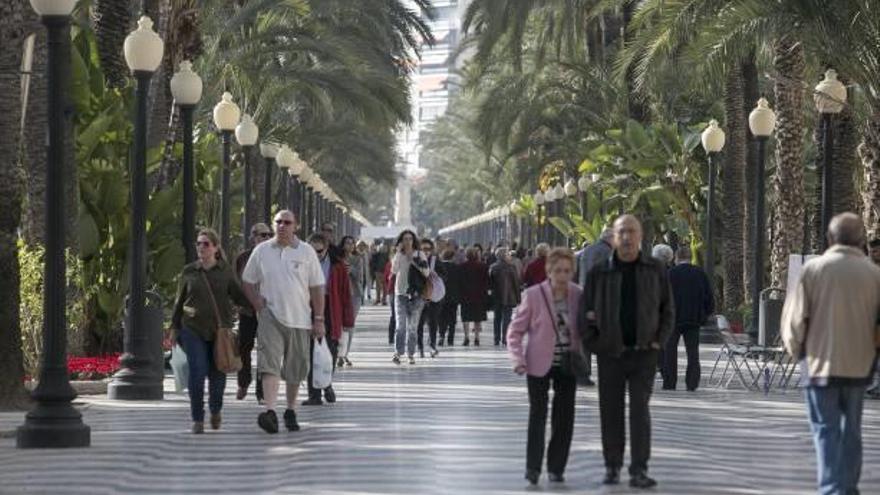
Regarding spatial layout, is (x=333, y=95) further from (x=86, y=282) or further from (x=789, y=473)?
(x=789, y=473)

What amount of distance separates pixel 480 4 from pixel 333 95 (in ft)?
15.1

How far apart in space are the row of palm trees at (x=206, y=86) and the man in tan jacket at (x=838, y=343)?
8714 millimetres

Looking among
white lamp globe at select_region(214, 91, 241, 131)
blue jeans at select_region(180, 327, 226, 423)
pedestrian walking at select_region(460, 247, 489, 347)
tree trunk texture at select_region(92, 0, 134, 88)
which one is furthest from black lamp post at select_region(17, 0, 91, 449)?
pedestrian walking at select_region(460, 247, 489, 347)

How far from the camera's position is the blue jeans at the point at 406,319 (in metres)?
26.7

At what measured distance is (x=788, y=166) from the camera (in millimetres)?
33656

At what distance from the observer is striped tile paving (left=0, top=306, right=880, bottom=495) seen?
1216cm

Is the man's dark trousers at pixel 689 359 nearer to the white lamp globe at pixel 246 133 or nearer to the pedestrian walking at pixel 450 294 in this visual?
the pedestrian walking at pixel 450 294

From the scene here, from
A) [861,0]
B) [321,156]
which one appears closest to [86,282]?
[861,0]

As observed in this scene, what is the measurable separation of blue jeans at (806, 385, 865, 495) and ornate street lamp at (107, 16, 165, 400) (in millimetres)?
10210

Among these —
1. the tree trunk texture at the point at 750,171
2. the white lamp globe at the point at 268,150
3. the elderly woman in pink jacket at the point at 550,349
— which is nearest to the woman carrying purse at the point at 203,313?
the elderly woman in pink jacket at the point at 550,349

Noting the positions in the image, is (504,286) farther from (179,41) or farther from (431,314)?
(179,41)

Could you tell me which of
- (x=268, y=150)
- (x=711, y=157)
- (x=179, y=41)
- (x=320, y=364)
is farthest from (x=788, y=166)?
(x=320, y=364)

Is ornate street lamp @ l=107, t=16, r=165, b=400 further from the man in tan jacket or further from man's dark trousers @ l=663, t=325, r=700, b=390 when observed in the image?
the man in tan jacket

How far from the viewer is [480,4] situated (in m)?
46.7
